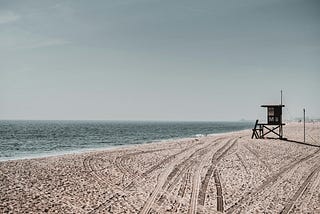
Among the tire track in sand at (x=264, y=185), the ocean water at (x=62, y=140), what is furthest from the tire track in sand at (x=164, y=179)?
the ocean water at (x=62, y=140)

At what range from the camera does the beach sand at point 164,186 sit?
11.5 metres

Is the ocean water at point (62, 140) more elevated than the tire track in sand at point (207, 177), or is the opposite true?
the tire track in sand at point (207, 177)

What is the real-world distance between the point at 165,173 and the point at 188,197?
5.49 m

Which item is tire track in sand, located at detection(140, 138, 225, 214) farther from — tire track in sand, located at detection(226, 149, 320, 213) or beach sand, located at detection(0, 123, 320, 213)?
tire track in sand, located at detection(226, 149, 320, 213)

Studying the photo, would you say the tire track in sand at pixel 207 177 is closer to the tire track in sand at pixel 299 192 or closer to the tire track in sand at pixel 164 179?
the tire track in sand at pixel 164 179

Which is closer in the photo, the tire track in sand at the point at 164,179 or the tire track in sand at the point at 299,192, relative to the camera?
the tire track in sand at the point at 299,192

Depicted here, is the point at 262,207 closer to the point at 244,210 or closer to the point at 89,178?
the point at 244,210

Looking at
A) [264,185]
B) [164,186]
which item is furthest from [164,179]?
[264,185]

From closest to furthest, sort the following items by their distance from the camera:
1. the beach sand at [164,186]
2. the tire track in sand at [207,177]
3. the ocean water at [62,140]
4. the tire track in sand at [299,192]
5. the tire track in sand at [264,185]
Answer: the tire track in sand at [299,192] → the beach sand at [164,186] → the tire track in sand at [264,185] → the tire track in sand at [207,177] → the ocean water at [62,140]

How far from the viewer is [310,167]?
1988 centimetres

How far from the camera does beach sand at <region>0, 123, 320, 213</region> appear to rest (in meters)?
11.5

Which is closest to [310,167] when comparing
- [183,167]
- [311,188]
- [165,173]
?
[311,188]

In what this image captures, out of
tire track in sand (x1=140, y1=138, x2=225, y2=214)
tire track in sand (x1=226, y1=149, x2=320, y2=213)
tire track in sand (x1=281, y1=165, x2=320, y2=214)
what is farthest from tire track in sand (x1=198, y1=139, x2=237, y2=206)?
tire track in sand (x1=281, y1=165, x2=320, y2=214)

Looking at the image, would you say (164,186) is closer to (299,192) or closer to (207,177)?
(207,177)
